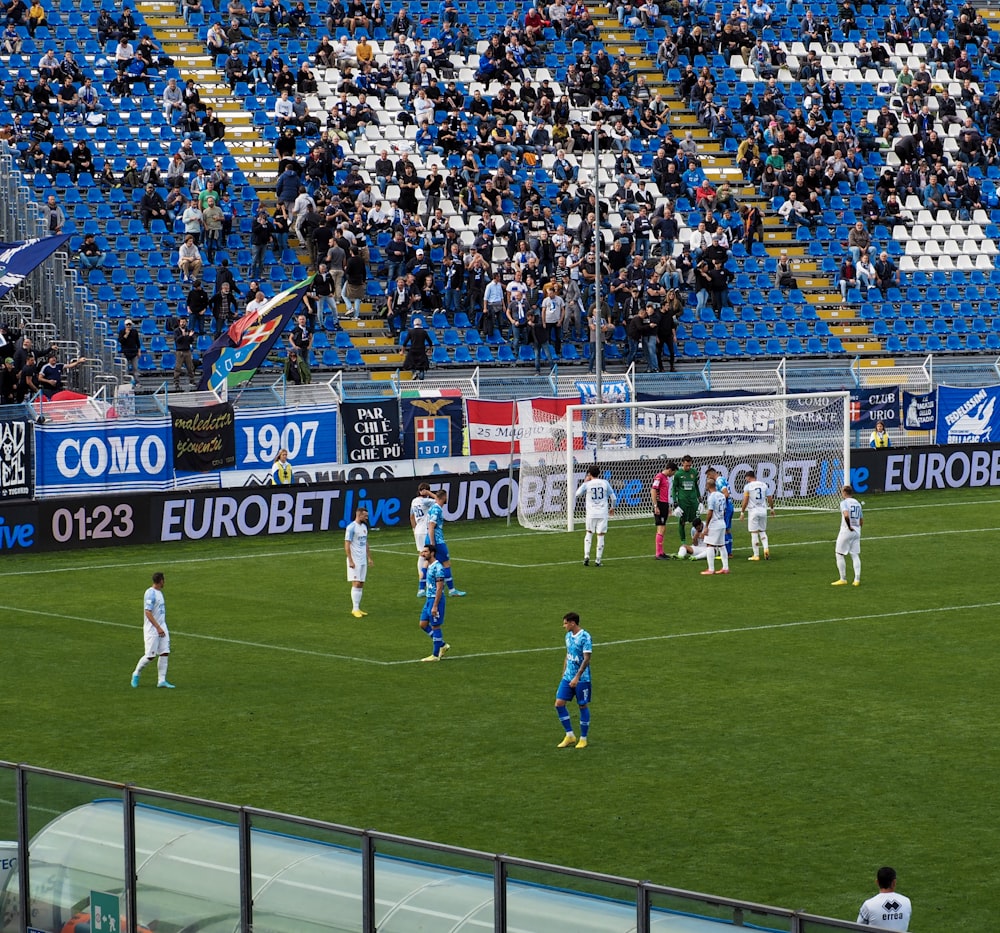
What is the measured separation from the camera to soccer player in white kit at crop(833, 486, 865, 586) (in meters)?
29.7

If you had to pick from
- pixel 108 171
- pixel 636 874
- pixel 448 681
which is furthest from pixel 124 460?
pixel 636 874

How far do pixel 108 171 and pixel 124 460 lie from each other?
40.8 ft

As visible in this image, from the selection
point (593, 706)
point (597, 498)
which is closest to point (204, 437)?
point (597, 498)

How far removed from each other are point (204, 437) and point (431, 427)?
5.29m

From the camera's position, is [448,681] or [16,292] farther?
[16,292]

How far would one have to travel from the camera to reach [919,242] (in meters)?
54.3

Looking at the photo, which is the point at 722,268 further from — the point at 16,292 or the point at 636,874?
the point at 636,874

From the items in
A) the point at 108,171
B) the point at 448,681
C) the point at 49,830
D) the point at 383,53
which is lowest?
the point at 448,681

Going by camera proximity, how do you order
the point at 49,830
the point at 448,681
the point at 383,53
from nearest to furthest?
1. the point at 49,830
2. the point at 448,681
3. the point at 383,53

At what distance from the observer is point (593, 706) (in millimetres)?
21594

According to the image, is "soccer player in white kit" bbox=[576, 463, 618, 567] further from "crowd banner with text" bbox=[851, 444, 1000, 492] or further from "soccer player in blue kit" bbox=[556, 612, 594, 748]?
"soccer player in blue kit" bbox=[556, 612, 594, 748]

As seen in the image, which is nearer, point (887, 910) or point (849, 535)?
point (887, 910)

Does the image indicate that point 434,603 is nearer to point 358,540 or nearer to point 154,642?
point 358,540

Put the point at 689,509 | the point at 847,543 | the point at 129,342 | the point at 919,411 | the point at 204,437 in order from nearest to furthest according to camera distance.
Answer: the point at 847,543 < the point at 689,509 < the point at 204,437 < the point at 129,342 < the point at 919,411
